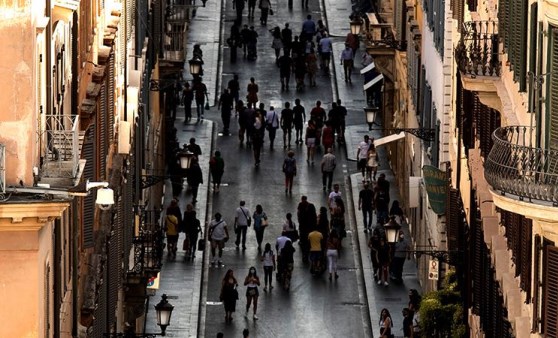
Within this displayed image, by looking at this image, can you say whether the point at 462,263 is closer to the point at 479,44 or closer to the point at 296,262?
the point at 479,44

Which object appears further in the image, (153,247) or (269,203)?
(269,203)

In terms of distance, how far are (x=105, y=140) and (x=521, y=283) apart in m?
14.6

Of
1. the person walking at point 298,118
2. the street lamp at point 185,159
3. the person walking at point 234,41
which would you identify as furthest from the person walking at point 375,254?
the person walking at point 234,41

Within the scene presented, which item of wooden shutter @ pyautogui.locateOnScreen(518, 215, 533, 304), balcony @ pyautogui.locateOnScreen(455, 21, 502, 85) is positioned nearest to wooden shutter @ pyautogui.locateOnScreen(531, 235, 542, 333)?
wooden shutter @ pyautogui.locateOnScreen(518, 215, 533, 304)

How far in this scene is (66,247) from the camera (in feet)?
139

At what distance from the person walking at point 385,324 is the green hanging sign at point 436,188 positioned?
3.10 meters

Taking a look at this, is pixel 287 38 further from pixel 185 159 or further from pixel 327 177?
pixel 185 159

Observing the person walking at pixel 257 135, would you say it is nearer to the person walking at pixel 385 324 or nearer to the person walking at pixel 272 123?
the person walking at pixel 272 123

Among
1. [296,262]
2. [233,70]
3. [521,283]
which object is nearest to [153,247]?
[296,262]

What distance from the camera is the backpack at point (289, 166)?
8150 centimetres

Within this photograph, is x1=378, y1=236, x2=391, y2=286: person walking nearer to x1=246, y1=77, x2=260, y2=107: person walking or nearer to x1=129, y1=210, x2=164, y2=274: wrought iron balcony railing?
x1=129, y1=210, x2=164, y2=274: wrought iron balcony railing

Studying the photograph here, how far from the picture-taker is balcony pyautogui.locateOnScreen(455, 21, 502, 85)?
46.2 m

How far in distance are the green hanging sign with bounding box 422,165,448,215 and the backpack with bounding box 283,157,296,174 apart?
17383 millimetres

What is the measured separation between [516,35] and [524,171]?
23.2ft
